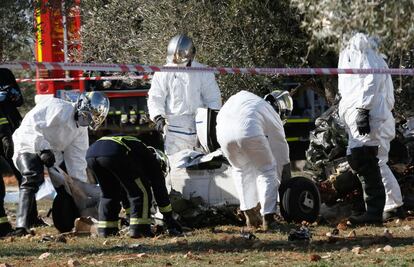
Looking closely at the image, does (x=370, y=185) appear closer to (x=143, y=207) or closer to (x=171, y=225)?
(x=171, y=225)

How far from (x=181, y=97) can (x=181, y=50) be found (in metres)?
0.65

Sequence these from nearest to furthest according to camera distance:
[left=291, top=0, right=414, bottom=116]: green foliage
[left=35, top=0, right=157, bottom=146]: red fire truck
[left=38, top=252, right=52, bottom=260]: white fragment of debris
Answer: [left=291, top=0, right=414, bottom=116]: green foliage
[left=38, top=252, right=52, bottom=260]: white fragment of debris
[left=35, top=0, right=157, bottom=146]: red fire truck

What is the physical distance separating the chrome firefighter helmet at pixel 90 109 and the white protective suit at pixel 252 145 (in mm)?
1385

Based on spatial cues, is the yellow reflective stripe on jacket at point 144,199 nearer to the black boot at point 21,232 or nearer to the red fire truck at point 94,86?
the black boot at point 21,232

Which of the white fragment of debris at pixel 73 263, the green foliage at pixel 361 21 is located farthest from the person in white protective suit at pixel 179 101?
the green foliage at pixel 361 21

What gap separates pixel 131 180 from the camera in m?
9.98

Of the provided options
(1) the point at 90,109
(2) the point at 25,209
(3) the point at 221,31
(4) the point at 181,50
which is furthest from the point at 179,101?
(2) the point at 25,209

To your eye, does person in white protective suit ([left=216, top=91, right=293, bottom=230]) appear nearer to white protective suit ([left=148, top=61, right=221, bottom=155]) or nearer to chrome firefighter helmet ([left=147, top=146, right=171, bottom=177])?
chrome firefighter helmet ([left=147, top=146, right=171, bottom=177])

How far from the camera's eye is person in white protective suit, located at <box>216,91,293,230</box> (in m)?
10.2

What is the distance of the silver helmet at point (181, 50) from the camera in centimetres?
1219

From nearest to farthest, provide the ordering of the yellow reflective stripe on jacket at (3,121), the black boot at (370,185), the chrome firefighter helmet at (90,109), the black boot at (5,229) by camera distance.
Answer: the black boot at (370,185)
the black boot at (5,229)
the chrome firefighter helmet at (90,109)
the yellow reflective stripe on jacket at (3,121)

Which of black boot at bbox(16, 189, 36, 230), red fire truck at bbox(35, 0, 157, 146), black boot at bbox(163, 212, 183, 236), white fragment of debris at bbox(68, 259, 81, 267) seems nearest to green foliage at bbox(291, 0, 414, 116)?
white fragment of debris at bbox(68, 259, 81, 267)

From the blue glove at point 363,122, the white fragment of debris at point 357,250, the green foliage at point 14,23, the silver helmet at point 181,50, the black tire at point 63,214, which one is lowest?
the black tire at point 63,214

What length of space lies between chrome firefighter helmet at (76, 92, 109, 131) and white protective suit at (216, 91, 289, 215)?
54.5 inches
